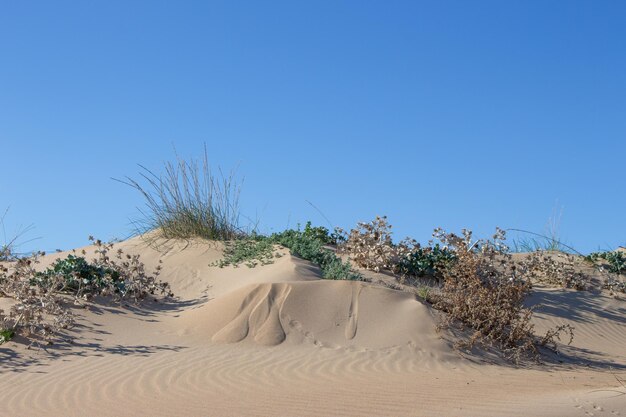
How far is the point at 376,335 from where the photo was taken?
33.1 feet

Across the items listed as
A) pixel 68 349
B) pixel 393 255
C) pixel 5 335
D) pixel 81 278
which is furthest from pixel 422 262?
pixel 5 335

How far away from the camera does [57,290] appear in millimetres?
10922

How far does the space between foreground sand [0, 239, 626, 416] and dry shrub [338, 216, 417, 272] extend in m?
1.62

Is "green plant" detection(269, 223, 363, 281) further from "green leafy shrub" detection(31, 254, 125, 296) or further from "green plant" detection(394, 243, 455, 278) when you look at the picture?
"green leafy shrub" detection(31, 254, 125, 296)

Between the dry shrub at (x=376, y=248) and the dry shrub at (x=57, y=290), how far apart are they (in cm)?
364

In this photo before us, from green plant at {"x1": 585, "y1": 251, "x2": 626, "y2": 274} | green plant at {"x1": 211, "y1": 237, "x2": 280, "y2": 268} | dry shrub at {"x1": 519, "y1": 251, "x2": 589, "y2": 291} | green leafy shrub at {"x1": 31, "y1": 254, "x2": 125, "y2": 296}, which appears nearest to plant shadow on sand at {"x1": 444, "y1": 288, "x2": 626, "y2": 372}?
dry shrub at {"x1": 519, "y1": 251, "x2": 589, "y2": 291}

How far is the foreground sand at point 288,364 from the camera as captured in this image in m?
7.14

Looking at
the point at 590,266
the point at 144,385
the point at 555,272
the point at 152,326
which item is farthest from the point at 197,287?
the point at 590,266

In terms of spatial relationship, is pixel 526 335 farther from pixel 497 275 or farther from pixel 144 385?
pixel 144 385

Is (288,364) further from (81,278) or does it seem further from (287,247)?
(287,247)

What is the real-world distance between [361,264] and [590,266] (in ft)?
19.3

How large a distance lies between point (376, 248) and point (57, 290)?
5.71 m

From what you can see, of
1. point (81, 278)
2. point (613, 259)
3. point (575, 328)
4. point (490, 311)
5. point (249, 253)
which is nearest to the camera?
point (490, 311)

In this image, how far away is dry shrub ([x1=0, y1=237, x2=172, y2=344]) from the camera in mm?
9375
